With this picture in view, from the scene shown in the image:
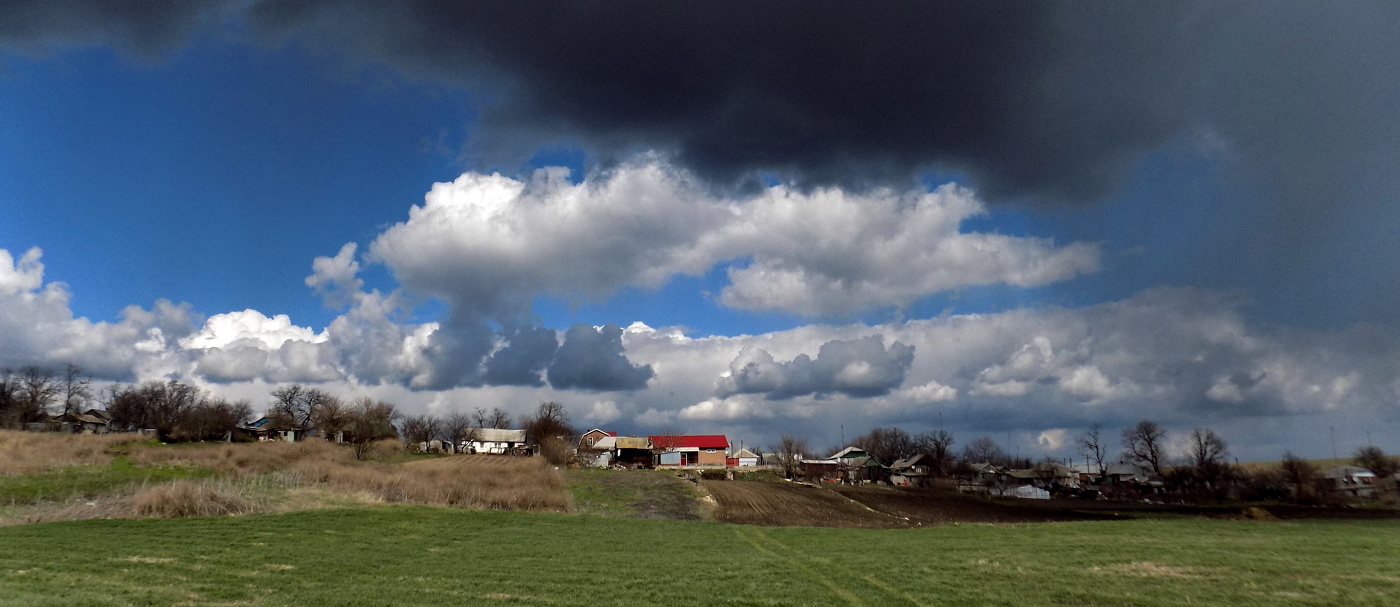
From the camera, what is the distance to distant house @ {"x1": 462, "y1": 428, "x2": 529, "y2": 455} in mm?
139125

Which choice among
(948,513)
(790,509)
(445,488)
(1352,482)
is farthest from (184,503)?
(1352,482)

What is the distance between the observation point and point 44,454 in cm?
4825

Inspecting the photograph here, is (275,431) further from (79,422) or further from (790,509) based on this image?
(790,509)

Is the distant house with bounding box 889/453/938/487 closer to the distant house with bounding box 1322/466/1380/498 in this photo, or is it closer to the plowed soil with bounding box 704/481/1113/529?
the distant house with bounding box 1322/466/1380/498

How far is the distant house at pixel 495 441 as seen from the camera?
139 meters

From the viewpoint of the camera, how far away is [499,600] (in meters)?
14.0

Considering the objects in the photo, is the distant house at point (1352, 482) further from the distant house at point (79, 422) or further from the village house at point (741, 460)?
the distant house at point (79, 422)

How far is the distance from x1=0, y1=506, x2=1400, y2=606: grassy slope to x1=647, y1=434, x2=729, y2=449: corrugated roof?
108551 millimetres

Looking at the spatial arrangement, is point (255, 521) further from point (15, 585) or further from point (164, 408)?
point (164, 408)

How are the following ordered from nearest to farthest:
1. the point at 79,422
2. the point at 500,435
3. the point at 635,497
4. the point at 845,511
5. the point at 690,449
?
1. the point at 845,511
2. the point at 635,497
3. the point at 79,422
4. the point at 690,449
5. the point at 500,435

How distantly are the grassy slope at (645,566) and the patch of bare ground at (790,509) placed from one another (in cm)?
1372

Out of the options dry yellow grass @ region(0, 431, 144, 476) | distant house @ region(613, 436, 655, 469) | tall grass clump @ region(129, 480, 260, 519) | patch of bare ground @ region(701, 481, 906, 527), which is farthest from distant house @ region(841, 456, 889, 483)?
tall grass clump @ region(129, 480, 260, 519)

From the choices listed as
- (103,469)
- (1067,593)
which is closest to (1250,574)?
(1067,593)

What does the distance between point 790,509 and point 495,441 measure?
371 feet
